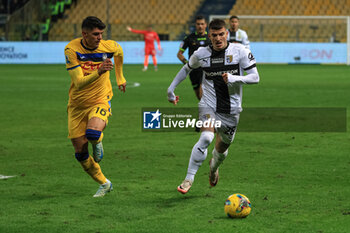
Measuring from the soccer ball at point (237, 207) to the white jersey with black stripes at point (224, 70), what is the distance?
57.3 inches

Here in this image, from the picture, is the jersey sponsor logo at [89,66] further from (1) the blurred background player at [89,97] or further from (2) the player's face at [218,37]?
(2) the player's face at [218,37]

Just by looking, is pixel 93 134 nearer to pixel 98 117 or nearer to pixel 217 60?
pixel 98 117

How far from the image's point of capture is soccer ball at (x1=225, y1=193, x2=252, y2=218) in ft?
19.2

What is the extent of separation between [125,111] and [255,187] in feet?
26.9

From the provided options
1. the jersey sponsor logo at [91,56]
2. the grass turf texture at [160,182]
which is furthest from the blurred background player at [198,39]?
the jersey sponsor logo at [91,56]

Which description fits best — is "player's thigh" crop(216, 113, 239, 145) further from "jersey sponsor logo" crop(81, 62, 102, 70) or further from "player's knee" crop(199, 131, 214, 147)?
"jersey sponsor logo" crop(81, 62, 102, 70)

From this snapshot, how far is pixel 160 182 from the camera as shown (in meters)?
7.60

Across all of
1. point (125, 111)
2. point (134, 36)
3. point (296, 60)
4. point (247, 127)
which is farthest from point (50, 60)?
point (247, 127)

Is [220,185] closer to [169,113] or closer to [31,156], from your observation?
[31,156]

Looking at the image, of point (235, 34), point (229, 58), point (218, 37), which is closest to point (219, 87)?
point (229, 58)

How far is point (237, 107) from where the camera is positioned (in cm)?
719

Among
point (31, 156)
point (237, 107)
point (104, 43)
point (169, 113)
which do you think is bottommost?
point (169, 113)

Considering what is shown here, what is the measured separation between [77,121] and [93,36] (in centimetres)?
94

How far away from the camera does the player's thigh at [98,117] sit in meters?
6.78
